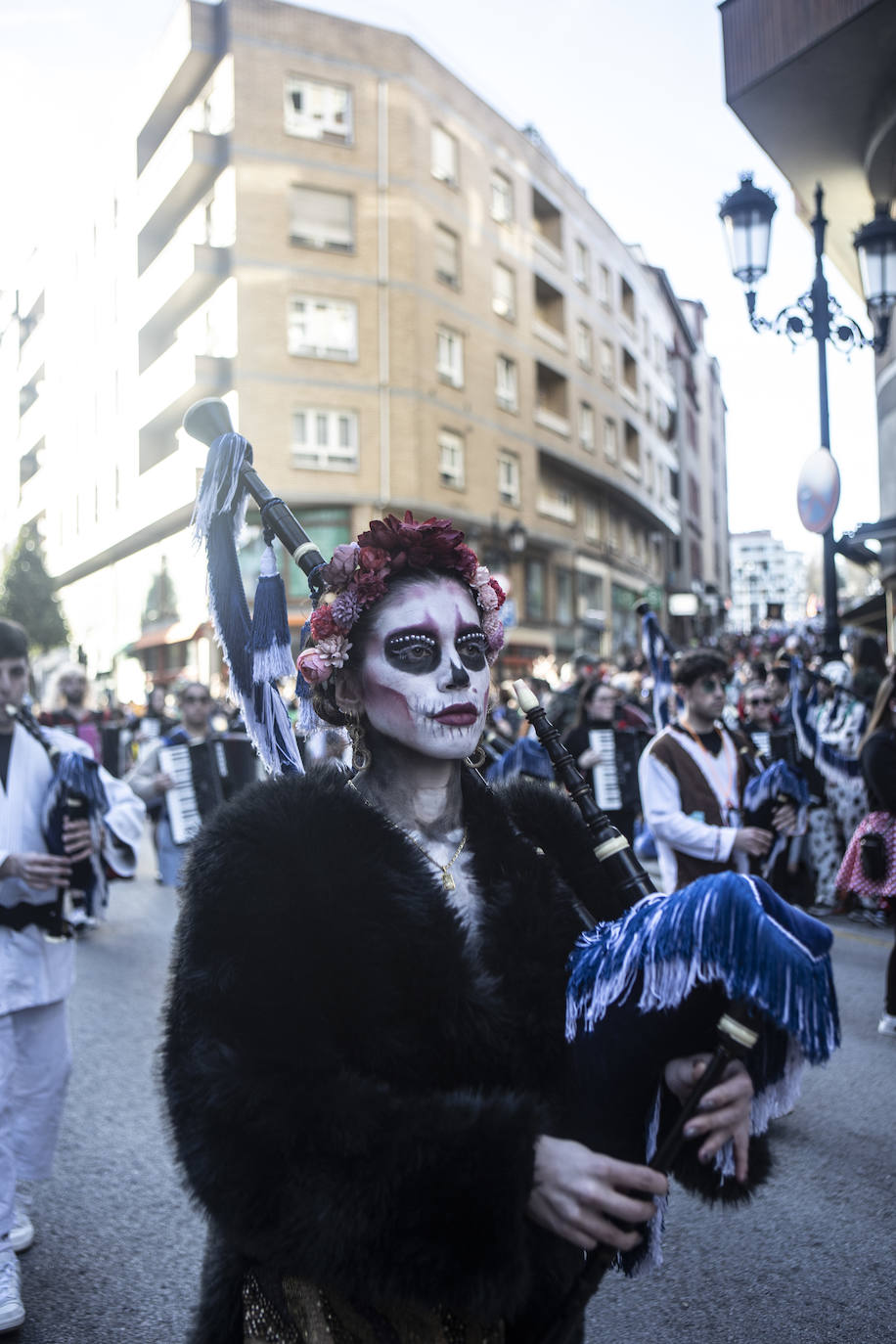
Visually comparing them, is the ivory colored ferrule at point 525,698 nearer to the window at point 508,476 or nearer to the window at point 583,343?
the window at point 508,476

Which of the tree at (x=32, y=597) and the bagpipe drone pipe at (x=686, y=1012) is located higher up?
the tree at (x=32, y=597)

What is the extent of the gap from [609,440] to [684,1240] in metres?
38.6

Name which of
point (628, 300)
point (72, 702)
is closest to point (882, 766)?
point (72, 702)

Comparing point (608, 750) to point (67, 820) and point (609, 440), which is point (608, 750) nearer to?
point (67, 820)

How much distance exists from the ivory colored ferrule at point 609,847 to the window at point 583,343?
37.2 m

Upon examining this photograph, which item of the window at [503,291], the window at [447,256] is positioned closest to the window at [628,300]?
the window at [503,291]

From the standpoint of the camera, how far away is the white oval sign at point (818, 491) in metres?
9.05

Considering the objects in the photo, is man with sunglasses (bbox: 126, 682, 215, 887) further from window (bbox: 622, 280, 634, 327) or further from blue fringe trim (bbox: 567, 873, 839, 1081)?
window (bbox: 622, 280, 634, 327)

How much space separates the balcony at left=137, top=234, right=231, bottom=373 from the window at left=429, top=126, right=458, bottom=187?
6.30m

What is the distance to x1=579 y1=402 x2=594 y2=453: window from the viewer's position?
37.7 metres

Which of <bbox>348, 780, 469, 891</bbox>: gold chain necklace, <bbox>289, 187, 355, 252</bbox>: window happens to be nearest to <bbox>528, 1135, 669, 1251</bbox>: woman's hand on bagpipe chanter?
<bbox>348, 780, 469, 891</bbox>: gold chain necklace

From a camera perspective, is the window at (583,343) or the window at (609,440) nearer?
the window at (583,343)

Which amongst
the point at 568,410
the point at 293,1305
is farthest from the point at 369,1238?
the point at 568,410

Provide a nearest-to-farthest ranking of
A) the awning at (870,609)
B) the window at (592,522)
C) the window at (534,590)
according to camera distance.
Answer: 1. the awning at (870,609)
2. the window at (534,590)
3. the window at (592,522)
